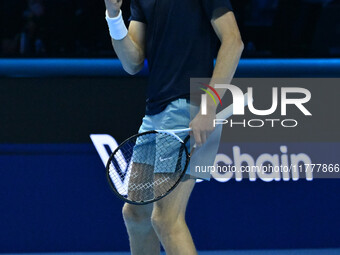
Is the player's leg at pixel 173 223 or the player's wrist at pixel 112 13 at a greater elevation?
the player's wrist at pixel 112 13

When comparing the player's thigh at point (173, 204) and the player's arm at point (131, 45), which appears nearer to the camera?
the player's thigh at point (173, 204)

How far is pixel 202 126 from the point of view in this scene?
2703mm

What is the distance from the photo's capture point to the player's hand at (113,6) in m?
2.88

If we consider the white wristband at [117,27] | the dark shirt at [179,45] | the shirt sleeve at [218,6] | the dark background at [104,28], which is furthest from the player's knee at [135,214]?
the dark background at [104,28]

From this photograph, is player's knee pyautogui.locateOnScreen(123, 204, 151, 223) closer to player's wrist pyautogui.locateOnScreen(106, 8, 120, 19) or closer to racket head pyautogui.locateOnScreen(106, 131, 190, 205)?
racket head pyautogui.locateOnScreen(106, 131, 190, 205)

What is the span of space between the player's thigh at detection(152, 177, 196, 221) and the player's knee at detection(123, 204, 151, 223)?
0.52 ft

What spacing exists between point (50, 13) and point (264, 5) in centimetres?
135

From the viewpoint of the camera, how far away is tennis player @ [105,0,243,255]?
9.06 feet

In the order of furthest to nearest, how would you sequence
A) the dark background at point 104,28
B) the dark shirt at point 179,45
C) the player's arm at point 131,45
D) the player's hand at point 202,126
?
1. the dark background at point 104,28
2. the player's arm at point 131,45
3. the dark shirt at point 179,45
4. the player's hand at point 202,126

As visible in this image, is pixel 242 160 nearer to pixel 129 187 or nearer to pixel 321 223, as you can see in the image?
pixel 321 223

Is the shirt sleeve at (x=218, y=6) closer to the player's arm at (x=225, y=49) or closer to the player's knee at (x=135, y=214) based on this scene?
the player's arm at (x=225, y=49)

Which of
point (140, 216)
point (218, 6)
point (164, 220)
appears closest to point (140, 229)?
point (140, 216)

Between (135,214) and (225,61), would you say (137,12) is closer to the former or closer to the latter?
(225,61)

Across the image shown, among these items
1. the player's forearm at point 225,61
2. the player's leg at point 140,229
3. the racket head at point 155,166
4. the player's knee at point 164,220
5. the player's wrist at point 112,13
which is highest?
the player's wrist at point 112,13
